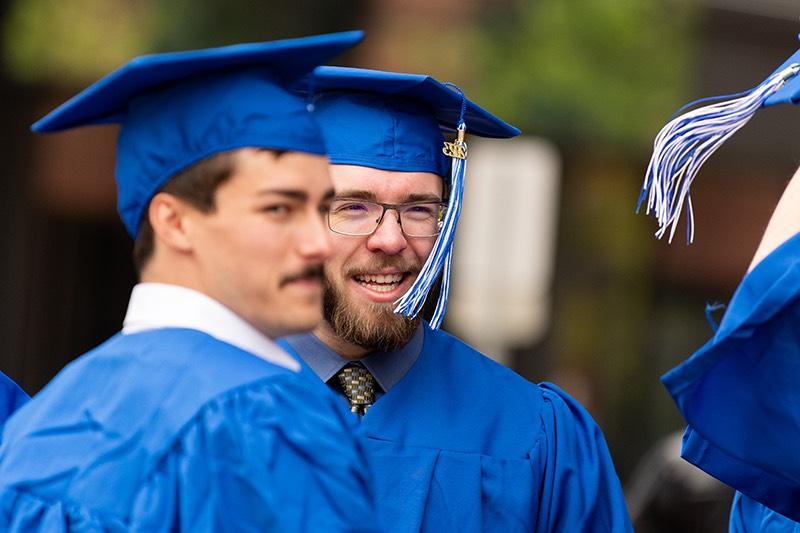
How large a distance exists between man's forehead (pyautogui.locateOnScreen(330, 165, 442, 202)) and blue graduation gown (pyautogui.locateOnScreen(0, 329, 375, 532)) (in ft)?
3.80

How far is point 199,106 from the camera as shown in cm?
216

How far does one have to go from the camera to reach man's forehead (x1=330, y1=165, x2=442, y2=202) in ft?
10.6

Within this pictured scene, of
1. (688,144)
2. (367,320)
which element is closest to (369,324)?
(367,320)

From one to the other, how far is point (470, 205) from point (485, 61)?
1.28 m

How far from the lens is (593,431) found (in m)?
3.31

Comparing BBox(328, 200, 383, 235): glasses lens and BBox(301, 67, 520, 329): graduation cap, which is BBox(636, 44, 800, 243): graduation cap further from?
BBox(328, 200, 383, 235): glasses lens

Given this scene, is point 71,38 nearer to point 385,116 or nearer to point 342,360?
point 385,116

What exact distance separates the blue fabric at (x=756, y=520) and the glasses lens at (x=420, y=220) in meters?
0.98

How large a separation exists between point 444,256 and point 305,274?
44.6 inches

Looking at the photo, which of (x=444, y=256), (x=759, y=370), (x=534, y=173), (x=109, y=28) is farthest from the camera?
(x=534, y=173)

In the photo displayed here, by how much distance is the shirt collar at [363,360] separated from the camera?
323 cm

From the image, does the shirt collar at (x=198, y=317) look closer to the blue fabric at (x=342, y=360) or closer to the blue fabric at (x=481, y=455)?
the blue fabric at (x=481, y=455)

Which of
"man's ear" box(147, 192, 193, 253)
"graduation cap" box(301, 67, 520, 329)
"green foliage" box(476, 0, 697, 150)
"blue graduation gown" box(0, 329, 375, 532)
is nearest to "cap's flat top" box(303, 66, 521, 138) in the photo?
"graduation cap" box(301, 67, 520, 329)

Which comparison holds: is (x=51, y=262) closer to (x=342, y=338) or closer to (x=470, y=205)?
(x=470, y=205)
